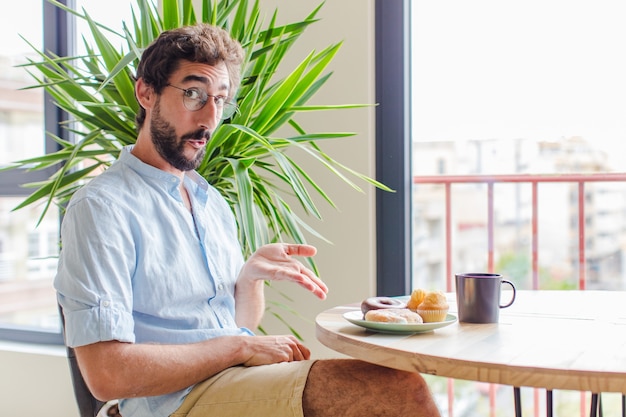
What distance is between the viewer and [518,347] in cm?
117

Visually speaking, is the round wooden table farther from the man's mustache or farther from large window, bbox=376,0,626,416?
large window, bbox=376,0,626,416

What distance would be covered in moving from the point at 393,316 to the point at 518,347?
0.24 m

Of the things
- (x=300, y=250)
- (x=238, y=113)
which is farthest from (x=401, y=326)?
(x=238, y=113)

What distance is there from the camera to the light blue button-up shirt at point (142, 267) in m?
1.31

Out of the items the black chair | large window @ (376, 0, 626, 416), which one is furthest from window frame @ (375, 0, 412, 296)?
the black chair

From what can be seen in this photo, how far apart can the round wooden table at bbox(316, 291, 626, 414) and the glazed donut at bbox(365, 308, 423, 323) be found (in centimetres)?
3

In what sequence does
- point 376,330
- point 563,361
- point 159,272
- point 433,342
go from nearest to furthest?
point 563,361 → point 433,342 → point 376,330 → point 159,272

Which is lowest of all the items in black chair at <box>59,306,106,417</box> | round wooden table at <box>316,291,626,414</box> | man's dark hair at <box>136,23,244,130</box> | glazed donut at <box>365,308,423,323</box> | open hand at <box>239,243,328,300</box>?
black chair at <box>59,306,106,417</box>

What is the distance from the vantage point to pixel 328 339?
1.33 m

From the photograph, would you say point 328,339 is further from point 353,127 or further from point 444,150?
point 444,150

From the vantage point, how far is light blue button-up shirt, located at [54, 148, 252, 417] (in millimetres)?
1312

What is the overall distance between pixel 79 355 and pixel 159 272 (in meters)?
0.23

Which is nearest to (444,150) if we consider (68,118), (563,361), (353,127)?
(353,127)

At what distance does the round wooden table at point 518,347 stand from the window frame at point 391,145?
3.04 ft
